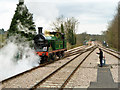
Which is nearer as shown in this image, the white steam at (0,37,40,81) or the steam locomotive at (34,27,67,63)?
the white steam at (0,37,40,81)

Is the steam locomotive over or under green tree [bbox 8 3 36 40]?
under

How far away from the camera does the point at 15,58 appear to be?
548 inches

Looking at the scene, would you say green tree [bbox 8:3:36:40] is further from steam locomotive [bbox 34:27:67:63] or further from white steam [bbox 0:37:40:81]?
white steam [bbox 0:37:40:81]

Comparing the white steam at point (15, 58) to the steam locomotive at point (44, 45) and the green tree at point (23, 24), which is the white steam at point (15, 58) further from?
the green tree at point (23, 24)

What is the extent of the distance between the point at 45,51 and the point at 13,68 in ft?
12.9

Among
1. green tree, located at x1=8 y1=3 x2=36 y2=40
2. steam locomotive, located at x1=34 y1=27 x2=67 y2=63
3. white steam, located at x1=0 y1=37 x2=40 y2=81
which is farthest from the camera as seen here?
green tree, located at x1=8 y1=3 x2=36 y2=40

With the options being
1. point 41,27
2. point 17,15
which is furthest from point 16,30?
point 41,27

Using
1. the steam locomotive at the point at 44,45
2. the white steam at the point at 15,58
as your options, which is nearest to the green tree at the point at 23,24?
the steam locomotive at the point at 44,45

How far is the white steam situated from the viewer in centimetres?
1222

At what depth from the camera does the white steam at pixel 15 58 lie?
12.2 m

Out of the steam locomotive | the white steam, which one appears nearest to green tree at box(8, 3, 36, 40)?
the steam locomotive

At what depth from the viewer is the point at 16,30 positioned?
3084cm

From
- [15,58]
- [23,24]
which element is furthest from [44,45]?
[23,24]

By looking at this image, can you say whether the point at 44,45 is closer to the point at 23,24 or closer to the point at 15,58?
the point at 15,58
